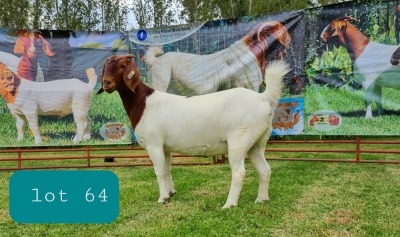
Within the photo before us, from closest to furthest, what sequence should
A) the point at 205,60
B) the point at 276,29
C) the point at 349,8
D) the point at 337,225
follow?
the point at 337,225, the point at 349,8, the point at 276,29, the point at 205,60

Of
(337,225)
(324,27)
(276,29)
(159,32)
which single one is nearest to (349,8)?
(324,27)

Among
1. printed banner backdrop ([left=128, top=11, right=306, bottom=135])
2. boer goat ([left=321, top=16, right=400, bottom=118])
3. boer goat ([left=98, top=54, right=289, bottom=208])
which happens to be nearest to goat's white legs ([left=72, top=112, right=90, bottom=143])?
printed banner backdrop ([left=128, top=11, right=306, bottom=135])

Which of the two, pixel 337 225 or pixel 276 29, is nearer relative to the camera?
pixel 337 225

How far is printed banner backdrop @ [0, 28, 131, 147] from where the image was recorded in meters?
8.39

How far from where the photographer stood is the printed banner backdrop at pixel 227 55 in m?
7.61

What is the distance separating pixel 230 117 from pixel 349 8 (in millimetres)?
4001

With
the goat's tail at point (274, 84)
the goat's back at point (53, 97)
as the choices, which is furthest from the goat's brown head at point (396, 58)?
the goat's back at point (53, 97)

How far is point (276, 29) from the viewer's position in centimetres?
768

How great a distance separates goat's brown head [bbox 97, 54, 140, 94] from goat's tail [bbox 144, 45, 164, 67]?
12.2 ft

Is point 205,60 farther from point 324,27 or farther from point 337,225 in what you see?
point 337,225

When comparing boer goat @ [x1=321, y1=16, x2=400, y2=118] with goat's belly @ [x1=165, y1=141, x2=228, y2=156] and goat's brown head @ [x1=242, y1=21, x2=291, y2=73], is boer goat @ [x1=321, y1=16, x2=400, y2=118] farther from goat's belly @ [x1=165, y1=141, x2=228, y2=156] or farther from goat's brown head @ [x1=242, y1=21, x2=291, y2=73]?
goat's belly @ [x1=165, y1=141, x2=228, y2=156]

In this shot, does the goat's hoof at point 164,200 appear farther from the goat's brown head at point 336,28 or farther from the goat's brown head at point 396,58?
the goat's brown head at point 396,58

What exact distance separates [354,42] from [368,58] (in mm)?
352

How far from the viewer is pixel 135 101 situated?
188 inches
